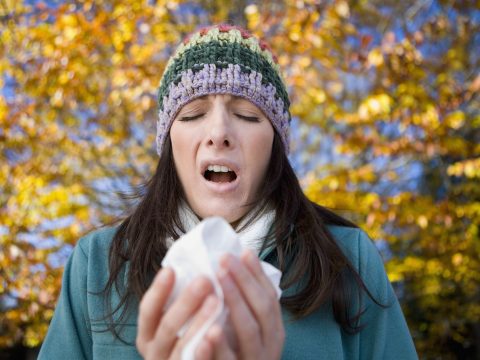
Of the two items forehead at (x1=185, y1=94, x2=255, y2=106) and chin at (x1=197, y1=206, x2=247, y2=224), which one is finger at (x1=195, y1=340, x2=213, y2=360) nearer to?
chin at (x1=197, y1=206, x2=247, y2=224)

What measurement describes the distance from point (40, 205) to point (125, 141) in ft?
3.65

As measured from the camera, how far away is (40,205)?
12.9 ft

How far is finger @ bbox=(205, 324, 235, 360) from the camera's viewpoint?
89cm

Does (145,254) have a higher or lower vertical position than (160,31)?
lower

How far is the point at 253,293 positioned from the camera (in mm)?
938

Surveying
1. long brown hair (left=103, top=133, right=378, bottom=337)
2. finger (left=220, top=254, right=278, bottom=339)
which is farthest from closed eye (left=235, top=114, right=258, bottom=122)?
finger (left=220, top=254, right=278, bottom=339)

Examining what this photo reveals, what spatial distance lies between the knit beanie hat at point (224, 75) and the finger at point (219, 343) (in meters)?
0.91

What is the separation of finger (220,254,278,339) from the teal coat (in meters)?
0.63

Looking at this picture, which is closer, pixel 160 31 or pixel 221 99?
pixel 221 99

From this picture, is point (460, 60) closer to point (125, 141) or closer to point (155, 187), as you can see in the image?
point (125, 141)

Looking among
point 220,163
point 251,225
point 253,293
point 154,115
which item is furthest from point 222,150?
point 154,115

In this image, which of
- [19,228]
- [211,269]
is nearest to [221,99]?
[211,269]

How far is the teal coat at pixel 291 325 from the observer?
5.14 feet

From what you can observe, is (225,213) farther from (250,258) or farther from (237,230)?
(250,258)
